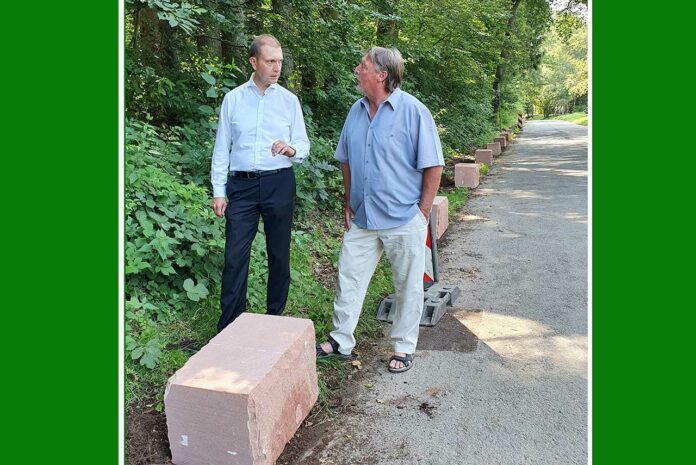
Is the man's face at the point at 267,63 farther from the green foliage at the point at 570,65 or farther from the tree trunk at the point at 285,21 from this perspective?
the tree trunk at the point at 285,21

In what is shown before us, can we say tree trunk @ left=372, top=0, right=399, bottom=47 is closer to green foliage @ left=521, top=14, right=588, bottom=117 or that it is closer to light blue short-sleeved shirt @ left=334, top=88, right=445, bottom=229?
green foliage @ left=521, top=14, right=588, bottom=117

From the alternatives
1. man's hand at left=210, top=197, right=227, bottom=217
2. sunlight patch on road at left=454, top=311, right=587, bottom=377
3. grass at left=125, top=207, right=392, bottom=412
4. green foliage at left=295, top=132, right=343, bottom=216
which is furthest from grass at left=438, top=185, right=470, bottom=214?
man's hand at left=210, top=197, right=227, bottom=217

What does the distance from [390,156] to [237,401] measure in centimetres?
162

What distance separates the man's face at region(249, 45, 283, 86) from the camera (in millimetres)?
3330

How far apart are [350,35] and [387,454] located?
5537mm

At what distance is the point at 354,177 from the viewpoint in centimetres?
360

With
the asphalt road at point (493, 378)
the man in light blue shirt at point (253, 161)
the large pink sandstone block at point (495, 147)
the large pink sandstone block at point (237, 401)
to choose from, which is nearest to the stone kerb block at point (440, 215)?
the asphalt road at point (493, 378)

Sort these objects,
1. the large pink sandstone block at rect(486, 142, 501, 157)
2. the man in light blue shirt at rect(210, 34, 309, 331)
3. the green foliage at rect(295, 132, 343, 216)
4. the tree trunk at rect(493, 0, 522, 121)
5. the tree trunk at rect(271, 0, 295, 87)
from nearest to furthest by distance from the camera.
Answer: the man in light blue shirt at rect(210, 34, 309, 331), the tree trunk at rect(271, 0, 295, 87), the green foliage at rect(295, 132, 343, 216), the large pink sandstone block at rect(486, 142, 501, 157), the tree trunk at rect(493, 0, 522, 121)

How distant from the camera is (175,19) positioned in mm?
3771

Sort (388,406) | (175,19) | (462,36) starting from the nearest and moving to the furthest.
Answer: (388,406)
(175,19)
(462,36)

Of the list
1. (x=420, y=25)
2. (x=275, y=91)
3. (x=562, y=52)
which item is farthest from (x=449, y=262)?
(x=420, y=25)

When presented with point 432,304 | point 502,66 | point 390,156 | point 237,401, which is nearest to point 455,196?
point 432,304

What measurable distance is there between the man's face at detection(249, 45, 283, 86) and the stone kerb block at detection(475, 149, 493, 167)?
10.6 metres

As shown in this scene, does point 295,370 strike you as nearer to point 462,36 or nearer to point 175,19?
point 175,19
